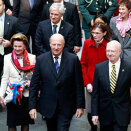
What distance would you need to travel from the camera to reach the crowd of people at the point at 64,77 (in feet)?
20.6

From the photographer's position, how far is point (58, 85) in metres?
6.25

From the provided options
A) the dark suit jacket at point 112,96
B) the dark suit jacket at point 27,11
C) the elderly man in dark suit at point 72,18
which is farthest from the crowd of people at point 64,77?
the dark suit jacket at point 27,11

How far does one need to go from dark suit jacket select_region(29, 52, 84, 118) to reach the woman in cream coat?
435mm

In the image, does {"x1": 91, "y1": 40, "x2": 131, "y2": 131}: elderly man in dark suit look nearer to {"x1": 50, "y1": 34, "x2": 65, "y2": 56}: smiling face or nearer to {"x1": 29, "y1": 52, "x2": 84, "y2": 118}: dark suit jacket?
{"x1": 29, "y1": 52, "x2": 84, "y2": 118}: dark suit jacket

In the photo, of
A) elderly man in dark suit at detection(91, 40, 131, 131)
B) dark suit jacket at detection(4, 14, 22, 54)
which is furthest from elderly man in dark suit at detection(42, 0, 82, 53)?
elderly man in dark suit at detection(91, 40, 131, 131)

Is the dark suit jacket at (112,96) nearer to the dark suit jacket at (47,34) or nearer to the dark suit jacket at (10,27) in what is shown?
the dark suit jacket at (47,34)

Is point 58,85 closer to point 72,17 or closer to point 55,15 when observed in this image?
point 55,15

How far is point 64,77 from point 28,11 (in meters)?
3.73

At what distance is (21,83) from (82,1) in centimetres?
318

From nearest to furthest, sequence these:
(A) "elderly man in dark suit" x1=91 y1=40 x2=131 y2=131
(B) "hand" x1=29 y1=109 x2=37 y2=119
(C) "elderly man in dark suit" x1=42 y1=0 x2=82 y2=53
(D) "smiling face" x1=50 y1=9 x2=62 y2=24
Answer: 1. (A) "elderly man in dark suit" x1=91 y1=40 x2=131 y2=131
2. (B) "hand" x1=29 y1=109 x2=37 y2=119
3. (D) "smiling face" x1=50 y1=9 x2=62 y2=24
4. (C) "elderly man in dark suit" x1=42 y1=0 x2=82 y2=53

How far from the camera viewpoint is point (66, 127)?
6.32 m

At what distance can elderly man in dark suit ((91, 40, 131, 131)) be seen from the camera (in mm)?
6242

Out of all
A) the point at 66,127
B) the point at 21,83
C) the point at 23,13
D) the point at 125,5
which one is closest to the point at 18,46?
the point at 21,83

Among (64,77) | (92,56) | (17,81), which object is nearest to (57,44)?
(64,77)
